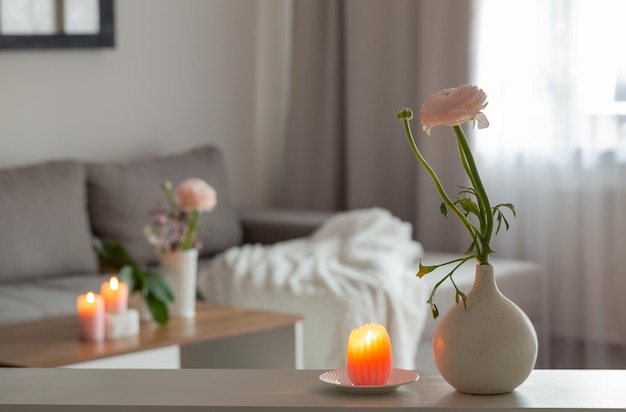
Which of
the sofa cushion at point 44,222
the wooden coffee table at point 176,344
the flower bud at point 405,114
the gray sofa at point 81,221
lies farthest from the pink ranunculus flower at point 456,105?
the sofa cushion at point 44,222

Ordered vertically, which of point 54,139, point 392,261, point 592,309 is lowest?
point 592,309

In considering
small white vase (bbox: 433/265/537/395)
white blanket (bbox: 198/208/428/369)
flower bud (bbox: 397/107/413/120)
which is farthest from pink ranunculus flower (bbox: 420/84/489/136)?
→ white blanket (bbox: 198/208/428/369)

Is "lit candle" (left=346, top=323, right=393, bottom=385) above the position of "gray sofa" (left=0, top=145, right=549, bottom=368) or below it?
above

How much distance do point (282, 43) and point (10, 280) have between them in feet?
6.52

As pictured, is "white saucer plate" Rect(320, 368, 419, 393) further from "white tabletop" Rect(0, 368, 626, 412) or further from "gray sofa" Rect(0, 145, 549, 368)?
"gray sofa" Rect(0, 145, 549, 368)

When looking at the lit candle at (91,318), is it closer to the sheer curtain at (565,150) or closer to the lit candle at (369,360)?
the lit candle at (369,360)

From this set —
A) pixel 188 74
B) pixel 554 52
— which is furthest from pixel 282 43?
pixel 554 52

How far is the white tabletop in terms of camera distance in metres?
1.21

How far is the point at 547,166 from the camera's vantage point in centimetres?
428

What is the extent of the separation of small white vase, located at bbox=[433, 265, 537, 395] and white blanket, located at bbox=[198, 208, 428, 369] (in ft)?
6.42

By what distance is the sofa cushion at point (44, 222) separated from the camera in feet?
12.1

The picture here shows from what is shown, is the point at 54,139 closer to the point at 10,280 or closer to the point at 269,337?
the point at 10,280

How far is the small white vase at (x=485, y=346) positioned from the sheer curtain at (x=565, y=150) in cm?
294

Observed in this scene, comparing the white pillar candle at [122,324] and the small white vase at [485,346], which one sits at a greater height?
the small white vase at [485,346]
